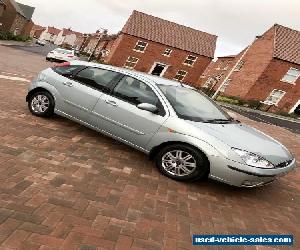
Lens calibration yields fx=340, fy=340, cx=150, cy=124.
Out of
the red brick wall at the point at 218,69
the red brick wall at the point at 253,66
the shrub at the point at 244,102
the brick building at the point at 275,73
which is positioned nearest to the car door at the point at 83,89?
the shrub at the point at 244,102

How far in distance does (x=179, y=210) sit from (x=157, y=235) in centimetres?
83

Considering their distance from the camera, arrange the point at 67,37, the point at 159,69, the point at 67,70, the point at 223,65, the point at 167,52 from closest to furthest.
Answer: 1. the point at 67,70
2. the point at 167,52
3. the point at 223,65
4. the point at 159,69
5. the point at 67,37

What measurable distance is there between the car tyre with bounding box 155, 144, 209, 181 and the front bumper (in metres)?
0.18

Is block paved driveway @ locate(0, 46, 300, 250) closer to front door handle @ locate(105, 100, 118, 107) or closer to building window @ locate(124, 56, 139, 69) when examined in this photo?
front door handle @ locate(105, 100, 118, 107)

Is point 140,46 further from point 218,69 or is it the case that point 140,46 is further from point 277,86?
point 277,86

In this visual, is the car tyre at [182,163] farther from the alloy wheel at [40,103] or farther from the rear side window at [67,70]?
the alloy wheel at [40,103]

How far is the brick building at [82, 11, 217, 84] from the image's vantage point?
42969mm

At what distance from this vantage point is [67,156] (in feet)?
18.2

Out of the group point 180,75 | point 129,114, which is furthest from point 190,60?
point 129,114

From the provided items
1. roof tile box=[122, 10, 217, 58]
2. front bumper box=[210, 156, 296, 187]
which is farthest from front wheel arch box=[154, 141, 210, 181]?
roof tile box=[122, 10, 217, 58]

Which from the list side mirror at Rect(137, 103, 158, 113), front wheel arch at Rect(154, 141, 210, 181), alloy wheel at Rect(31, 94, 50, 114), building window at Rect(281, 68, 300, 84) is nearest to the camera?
front wheel arch at Rect(154, 141, 210, 181)

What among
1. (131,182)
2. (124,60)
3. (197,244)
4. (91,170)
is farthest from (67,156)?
(124,60)

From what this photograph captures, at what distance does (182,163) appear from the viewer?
5.62m

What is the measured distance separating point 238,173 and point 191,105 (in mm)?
1619
